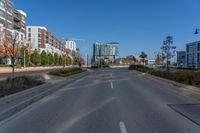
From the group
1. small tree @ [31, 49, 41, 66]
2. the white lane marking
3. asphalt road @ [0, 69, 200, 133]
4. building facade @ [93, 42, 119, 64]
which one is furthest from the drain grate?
building facade @ [93, 42, 119, 64]

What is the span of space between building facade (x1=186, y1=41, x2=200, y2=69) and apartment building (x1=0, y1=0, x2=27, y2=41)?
73.9 meters

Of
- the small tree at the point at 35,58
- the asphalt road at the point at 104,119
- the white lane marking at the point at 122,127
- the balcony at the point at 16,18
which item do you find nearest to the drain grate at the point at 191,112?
the asphalt road at the point at 104,119

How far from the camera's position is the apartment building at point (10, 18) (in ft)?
→ 341

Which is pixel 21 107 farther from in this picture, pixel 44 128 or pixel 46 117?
pixel 44 128

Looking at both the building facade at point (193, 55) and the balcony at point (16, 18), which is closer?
the balcony at point (16, 18)

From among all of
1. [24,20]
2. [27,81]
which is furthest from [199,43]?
[27,81]

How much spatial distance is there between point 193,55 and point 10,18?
83.7 metres

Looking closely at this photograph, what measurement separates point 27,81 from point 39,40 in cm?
14581

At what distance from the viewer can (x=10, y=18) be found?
115250mm

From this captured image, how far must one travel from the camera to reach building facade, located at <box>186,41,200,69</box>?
133m

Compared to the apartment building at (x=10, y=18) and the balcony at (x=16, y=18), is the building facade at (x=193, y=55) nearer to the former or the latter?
the apartment building at (x=10, y=18)

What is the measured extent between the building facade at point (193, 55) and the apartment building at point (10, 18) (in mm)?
73850

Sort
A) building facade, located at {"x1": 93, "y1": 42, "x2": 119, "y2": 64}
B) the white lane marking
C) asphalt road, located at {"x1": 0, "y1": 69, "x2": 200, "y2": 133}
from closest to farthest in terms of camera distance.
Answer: the white lane marking < asphalt road, located at {"x1": 0, "y1": 69, "x2": 200, "y2": 133} < building facade, located at {"x1": 93, "y1": 42, "x2": 119, "y2": 64}

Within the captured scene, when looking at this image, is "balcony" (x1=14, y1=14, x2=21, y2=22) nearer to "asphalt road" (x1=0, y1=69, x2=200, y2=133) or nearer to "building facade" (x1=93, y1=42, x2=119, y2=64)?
"building facade" (x1=93, y1=42, x2=119, y2=64)
